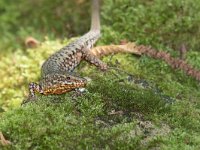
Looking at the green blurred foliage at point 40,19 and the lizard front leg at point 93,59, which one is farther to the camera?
the green blurred foliage at point 40,19

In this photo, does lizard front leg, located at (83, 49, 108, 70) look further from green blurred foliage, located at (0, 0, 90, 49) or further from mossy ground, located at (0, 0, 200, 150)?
green blurred foliage, located at (0, 0, 90, 49)

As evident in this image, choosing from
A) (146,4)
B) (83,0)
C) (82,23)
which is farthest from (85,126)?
(83,0)

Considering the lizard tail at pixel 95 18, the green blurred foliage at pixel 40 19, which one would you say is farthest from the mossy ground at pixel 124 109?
the green blurred foliage at pixel 40 19

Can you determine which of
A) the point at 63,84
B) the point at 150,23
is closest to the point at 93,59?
the point at 63,84

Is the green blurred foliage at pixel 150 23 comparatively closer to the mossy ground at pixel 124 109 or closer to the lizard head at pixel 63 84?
the mossy ground at pixel 124 109

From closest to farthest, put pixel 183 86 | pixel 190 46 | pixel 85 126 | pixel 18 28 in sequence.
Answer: pixel 85 126 → pixel 183 86 → pixel 190 46 → pixel 18 28

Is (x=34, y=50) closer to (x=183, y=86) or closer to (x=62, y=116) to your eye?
(x=183, y=86)
